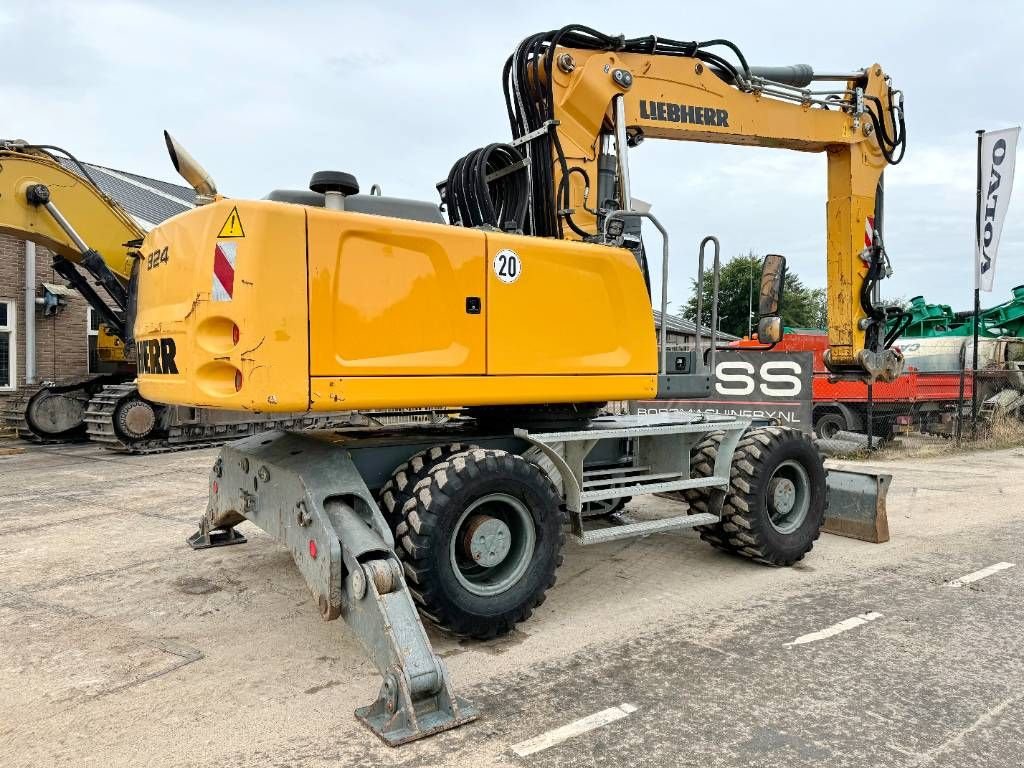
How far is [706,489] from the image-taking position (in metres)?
5.88

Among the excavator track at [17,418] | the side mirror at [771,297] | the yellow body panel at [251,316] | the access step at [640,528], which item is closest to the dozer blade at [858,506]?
the access step at [640,528]

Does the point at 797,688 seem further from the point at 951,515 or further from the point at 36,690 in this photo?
the point at 951,515

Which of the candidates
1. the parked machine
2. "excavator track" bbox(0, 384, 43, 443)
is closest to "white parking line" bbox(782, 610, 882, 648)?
the parked machine

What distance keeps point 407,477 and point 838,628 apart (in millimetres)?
2650

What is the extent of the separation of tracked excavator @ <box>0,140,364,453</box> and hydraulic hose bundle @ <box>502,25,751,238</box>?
5.20 m

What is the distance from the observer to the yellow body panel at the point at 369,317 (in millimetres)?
3863

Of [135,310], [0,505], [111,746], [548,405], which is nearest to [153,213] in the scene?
[0,505]

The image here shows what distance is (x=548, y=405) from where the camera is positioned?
17.0 ft

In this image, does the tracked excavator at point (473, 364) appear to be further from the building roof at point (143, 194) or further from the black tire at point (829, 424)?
the building roof at point (143, 194)

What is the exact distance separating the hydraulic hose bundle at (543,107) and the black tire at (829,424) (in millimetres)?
11551

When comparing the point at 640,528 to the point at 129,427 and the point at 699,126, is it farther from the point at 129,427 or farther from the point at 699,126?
the point at 129,427

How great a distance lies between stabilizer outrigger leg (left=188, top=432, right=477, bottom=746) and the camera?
3.37 metres

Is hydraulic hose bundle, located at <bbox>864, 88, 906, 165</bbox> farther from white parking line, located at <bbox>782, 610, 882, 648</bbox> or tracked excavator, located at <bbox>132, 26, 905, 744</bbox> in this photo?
white parking line, located at <bbox>782, 610, 882, 648</bbox>

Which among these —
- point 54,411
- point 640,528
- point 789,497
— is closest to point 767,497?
point 789,497
